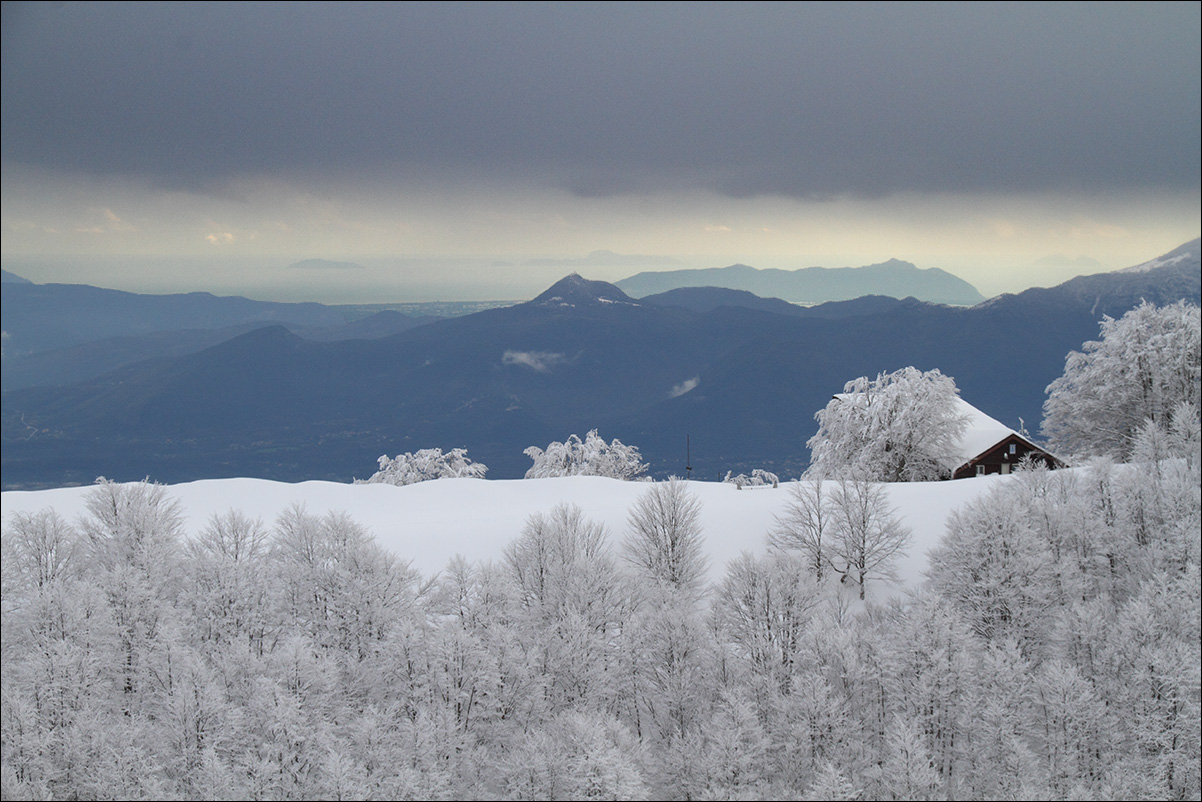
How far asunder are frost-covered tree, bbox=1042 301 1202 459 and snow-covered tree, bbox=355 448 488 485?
168ft

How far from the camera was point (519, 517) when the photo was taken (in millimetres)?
43500

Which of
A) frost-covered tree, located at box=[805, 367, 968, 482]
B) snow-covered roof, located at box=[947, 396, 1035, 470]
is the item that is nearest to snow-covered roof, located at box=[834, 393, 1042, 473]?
Answer: snow-covered roof, located at box=[947, 396, 1035, 470]

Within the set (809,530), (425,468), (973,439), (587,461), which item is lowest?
(425,468)

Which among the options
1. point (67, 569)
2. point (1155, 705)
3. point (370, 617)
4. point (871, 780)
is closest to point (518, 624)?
point (370, 617)

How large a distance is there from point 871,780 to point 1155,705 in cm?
1292

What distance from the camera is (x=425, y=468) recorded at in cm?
7200

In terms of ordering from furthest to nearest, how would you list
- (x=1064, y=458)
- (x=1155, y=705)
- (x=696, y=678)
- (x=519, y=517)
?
(x=1064, y=458), (x=519, y=517), (x=696, y=678), (x=1155, y=705)

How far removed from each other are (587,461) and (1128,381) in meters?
45.4

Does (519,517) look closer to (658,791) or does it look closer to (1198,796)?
(658,791)

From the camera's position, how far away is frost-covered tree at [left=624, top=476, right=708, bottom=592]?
39.5 meters

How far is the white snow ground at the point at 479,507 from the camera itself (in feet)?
132

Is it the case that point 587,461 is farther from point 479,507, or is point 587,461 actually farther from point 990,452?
point 990,452

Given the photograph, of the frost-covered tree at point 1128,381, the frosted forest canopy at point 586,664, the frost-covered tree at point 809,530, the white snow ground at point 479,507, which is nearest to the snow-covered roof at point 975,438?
the frost-covered tree at point 1128,381

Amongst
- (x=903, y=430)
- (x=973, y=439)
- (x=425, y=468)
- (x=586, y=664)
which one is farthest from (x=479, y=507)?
(x=973, y=439)
